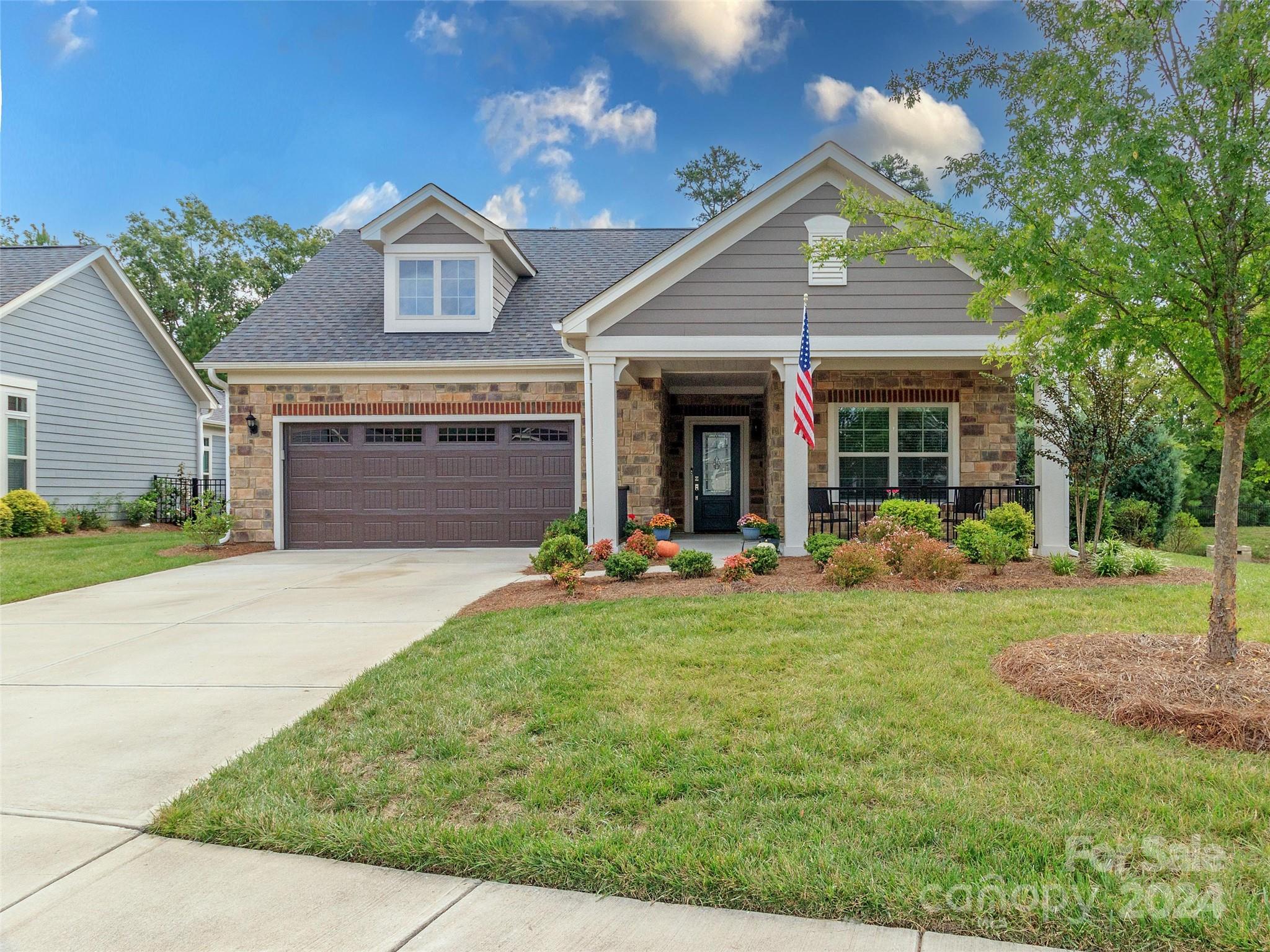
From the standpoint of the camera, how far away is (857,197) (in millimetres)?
5297

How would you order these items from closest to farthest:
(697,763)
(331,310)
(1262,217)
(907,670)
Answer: (697,763) → (1262,217) → (907,670) → (331,310)

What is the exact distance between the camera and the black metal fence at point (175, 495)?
17.8m

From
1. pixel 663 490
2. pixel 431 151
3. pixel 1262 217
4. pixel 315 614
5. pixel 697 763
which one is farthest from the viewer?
pixel 431 151

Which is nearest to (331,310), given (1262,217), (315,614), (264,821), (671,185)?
(315,614)

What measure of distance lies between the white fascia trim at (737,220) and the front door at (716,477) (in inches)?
166

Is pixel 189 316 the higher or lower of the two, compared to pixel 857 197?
higher

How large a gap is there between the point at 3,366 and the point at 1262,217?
18.3m

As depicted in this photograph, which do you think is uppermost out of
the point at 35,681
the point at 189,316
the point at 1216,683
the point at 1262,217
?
the point at 189,316

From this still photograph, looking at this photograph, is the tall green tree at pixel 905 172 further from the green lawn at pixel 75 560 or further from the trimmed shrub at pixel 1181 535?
the green lawn at pixel 75 560

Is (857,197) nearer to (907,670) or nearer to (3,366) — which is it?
(907,670)

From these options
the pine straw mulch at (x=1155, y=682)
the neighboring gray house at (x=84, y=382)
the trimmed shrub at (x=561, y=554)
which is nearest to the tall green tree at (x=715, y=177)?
the neighboring gray house at (x=84, y=382)

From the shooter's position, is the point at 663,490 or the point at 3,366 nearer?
the point at 663,490

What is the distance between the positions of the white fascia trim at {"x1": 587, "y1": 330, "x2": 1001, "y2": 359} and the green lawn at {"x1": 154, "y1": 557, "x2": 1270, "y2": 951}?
5.76 metres

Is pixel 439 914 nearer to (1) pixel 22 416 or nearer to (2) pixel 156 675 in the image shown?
(2) pixel 156 675
